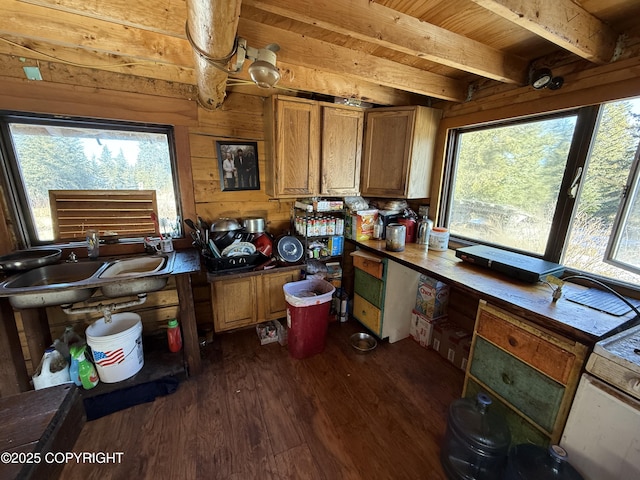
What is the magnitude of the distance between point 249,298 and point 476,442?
5.96 feet

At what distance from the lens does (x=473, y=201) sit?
2182mm

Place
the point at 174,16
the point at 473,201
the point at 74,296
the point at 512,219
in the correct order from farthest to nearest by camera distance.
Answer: the point at 473,201, the point at 512,219, the point at 74,296, the point at 174,16

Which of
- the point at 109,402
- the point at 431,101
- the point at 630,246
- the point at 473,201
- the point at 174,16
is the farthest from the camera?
the point at 431,101

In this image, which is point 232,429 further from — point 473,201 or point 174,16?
point 473,201

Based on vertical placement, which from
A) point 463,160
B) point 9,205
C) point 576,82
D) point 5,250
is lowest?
point 5,250

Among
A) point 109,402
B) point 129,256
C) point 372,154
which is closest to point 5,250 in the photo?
point 129,256

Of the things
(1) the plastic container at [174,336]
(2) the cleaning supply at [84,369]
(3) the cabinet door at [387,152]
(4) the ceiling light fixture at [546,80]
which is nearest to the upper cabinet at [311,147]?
(3) the cabinet door at [387,152]

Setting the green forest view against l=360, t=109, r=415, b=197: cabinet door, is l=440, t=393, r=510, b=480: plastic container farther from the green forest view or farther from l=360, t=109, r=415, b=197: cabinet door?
the green forest view

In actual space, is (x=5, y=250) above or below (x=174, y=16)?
below

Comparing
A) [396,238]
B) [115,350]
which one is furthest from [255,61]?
[115,350]

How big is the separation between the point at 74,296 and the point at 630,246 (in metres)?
3.21

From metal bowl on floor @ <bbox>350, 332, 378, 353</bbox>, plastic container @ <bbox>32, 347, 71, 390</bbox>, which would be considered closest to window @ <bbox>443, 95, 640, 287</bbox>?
metal bowl on floor @ <bbox>350, 332, 378, 353</bbox>

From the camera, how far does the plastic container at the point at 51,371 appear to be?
1.57 meters

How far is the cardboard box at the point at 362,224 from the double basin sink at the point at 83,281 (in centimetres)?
156
